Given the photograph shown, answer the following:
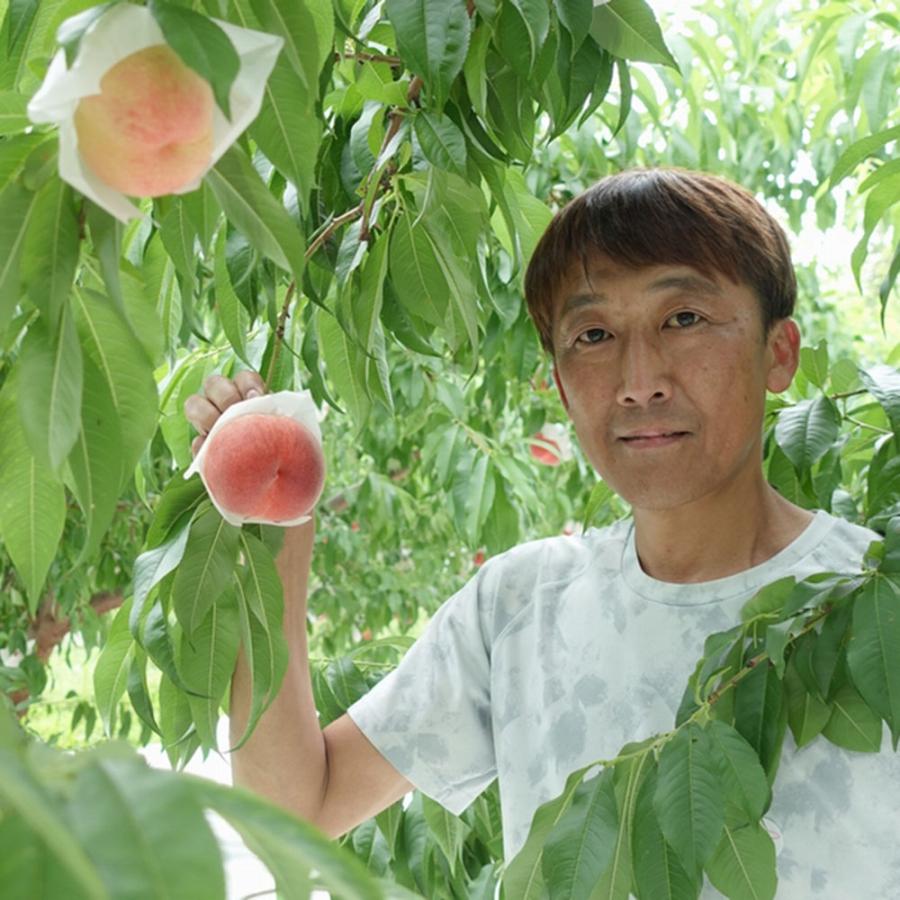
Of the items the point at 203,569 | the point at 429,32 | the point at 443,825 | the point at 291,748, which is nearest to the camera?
the point at 429,32

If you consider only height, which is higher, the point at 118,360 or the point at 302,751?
the point at 118,360

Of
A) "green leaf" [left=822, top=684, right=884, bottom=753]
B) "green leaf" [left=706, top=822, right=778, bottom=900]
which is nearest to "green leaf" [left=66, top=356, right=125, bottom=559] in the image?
"green leaf" [left=706, top=822, right=778, bottom=900]

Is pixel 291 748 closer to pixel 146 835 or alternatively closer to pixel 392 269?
pixel 392 269

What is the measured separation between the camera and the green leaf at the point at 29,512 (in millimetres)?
618

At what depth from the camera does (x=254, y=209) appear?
0.55m

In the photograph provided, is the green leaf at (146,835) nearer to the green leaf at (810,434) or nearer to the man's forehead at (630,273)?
the man's forehead at (630,273)

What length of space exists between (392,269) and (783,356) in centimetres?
49

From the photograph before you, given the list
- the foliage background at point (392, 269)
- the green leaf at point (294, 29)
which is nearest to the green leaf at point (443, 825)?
the foliage background at point (392, 269)

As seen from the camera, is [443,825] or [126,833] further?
[443,825]

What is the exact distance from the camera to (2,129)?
1.83 feet

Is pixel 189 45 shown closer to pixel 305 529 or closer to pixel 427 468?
pixel 305 529

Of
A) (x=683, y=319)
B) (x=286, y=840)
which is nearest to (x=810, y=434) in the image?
(x=683, y=319)

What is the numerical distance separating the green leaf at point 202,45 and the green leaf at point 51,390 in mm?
110

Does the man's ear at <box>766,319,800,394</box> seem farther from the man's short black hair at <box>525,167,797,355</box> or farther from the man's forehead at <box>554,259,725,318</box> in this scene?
the man's forehead at <box>554,259,725,318</box>
